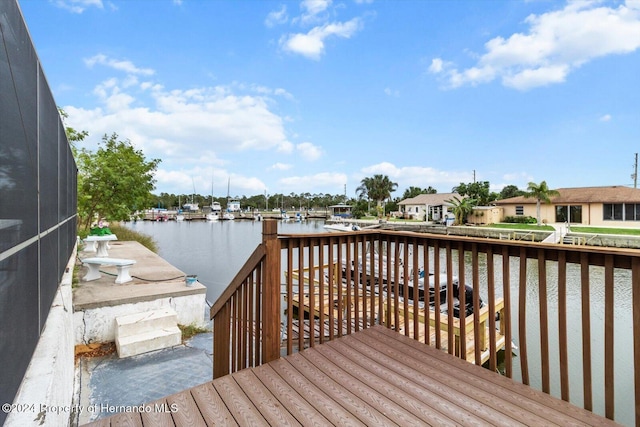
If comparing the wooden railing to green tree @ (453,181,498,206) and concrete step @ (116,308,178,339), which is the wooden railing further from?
green tree @ (453,181,498,206)

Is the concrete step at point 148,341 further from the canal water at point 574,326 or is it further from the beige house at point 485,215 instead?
the beige house at point 485,215

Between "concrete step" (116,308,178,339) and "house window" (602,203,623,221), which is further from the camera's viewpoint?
"house window" (602,203,623,221)

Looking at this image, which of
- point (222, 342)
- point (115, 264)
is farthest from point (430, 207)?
point (222, 342)

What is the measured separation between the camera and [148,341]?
3977 millimetres

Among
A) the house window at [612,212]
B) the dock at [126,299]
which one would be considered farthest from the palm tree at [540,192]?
the dock at [126,299]

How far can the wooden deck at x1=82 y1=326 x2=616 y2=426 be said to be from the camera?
1.52 meters

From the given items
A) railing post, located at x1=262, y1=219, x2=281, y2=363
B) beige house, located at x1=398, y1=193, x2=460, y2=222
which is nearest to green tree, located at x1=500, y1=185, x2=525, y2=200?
beige house, located at x1=398, y1=193, x2=460, y2=222

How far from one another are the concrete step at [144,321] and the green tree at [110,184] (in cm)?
762

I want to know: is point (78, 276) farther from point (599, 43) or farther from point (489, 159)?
point (489, 159)

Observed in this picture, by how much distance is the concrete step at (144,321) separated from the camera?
409 cm

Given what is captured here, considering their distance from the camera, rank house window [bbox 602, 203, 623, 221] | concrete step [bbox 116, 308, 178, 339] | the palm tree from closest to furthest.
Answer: concrete step [bbox 116, 308, 178, 339]
house window [bbox 602, 203, 623, 221]
the palm tree

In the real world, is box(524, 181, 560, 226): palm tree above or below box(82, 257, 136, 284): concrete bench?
above

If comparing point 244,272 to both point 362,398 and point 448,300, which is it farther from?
point 448,300

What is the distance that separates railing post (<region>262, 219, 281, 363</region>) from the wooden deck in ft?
0.35
